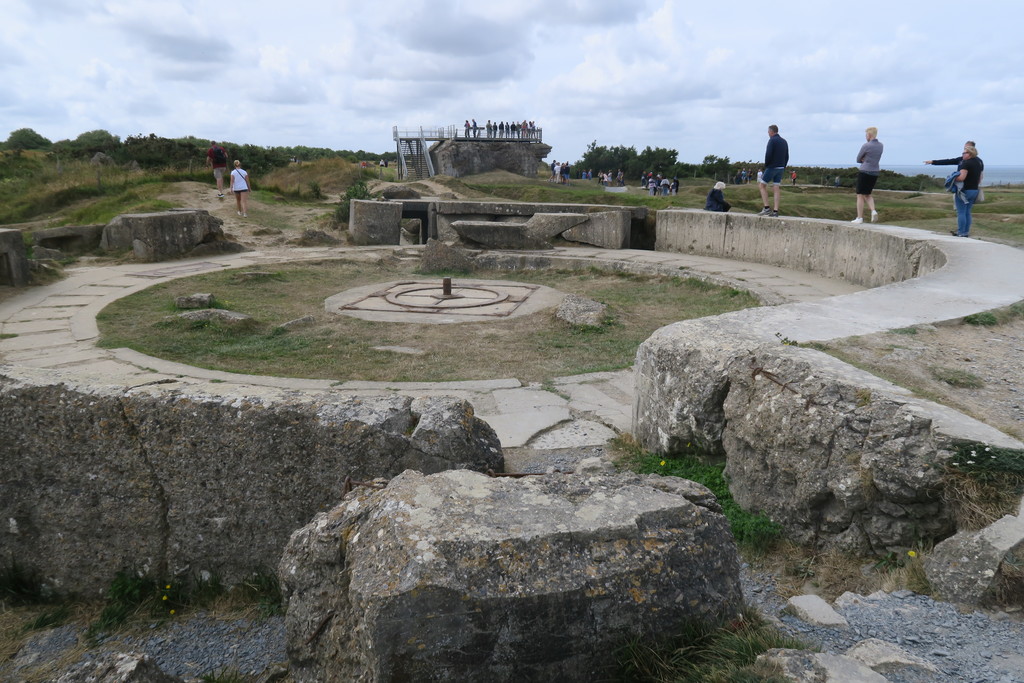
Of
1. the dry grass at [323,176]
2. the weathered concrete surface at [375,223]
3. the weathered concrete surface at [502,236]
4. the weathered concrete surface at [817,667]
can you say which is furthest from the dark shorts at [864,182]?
the dry grass at [323,176]

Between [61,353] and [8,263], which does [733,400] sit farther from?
[8,263]

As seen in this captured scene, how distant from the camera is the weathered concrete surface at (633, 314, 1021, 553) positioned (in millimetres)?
2777

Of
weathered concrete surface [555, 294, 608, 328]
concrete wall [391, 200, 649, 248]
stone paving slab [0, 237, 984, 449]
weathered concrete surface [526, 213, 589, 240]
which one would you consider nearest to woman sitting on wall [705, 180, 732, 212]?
concrete wall [391, 200, 649, 248]

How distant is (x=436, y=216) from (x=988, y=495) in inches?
586

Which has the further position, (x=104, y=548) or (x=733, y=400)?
(x=733, y=400)

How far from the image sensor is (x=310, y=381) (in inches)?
237

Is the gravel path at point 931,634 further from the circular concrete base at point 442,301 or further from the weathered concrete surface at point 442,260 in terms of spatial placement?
the weathered concrete surface at point 442,260

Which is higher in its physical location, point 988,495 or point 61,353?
point 988,495

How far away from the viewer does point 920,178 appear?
3491 centimetres

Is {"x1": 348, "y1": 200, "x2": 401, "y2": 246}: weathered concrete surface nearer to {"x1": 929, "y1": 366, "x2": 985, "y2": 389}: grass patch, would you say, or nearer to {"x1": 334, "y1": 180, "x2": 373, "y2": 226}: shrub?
{"x1": 334, "y1": 180, "x2": 373, "y2": 226}: shrub

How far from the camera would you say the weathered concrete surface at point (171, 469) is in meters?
3.24

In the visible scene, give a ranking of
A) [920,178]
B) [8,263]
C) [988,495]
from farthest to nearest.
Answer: [920,178]
[8,263]
[988,495]

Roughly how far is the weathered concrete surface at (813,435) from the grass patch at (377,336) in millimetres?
2510

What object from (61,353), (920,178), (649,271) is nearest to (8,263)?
(61,353)
